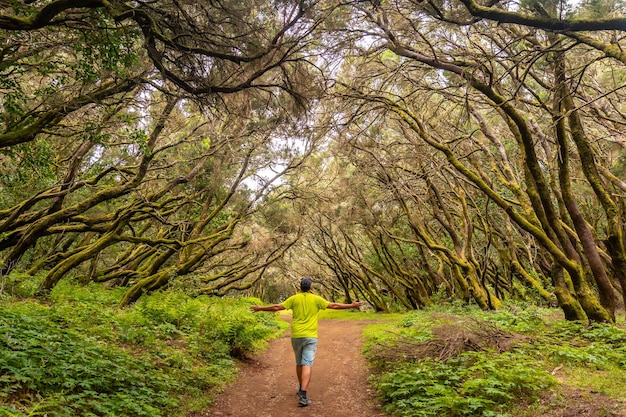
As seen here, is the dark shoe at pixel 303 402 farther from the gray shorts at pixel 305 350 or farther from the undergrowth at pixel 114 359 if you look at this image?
the undergrowth at pixel 114 359

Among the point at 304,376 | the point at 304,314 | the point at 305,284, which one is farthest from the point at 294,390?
the point at 305,284

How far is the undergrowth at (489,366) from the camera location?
4.81m

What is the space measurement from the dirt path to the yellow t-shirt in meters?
1.02

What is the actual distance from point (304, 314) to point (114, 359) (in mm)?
2703

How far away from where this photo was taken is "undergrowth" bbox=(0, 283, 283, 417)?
4137 millimetres

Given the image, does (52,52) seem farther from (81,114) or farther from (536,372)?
(536,372)

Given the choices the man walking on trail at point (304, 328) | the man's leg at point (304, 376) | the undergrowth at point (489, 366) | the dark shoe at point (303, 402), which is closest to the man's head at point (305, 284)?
the man walking on trail at point (304, 328)

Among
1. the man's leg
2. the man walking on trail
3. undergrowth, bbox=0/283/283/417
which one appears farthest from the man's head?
undergrowth, bbox=0/283/283/417

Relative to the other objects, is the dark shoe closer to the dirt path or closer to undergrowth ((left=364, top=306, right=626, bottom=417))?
the dirt path

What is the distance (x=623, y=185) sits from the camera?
924 cm

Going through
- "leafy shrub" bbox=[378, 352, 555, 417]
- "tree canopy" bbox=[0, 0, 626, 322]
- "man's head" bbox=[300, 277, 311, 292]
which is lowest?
"leafy shrub" bbox=[378, 352, 555, 417]

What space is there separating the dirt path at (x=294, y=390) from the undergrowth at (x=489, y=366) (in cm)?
41

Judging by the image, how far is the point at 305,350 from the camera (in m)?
6.27

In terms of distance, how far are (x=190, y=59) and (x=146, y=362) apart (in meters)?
4.39
